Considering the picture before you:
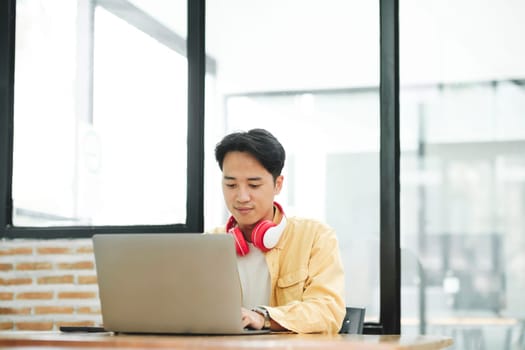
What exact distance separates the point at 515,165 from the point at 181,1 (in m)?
1.83

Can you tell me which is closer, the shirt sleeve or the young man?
the shirt sleeve

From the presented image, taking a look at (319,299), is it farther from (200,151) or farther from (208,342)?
(200,151)

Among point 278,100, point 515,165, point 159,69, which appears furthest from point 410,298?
point 159,69

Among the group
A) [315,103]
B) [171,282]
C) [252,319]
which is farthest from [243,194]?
[315,103]

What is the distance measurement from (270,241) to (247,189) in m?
0.24

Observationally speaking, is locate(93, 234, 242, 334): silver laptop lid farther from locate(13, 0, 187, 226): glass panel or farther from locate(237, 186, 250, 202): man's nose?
locate(13, 0, 187, 226): glass panel

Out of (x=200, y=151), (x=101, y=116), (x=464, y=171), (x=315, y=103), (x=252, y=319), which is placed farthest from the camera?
(x=101, y=116)

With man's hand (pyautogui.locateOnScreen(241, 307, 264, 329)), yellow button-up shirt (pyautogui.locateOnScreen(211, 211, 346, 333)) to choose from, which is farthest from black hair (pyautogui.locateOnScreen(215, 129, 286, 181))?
man's hand (pyautogui.locateOnScreen(241, 307, 264, 329))

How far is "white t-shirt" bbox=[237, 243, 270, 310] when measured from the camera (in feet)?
11.5

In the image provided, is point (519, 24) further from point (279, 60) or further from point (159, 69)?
point (159, 69)

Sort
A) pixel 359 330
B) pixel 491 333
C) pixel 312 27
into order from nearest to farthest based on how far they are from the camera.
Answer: pixel 359 330 → pixel 491 333 → pixel 312 27

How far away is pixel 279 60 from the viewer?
4.64 m

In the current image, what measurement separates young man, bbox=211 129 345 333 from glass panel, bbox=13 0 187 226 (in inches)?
44.8

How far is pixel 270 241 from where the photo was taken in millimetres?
3438
